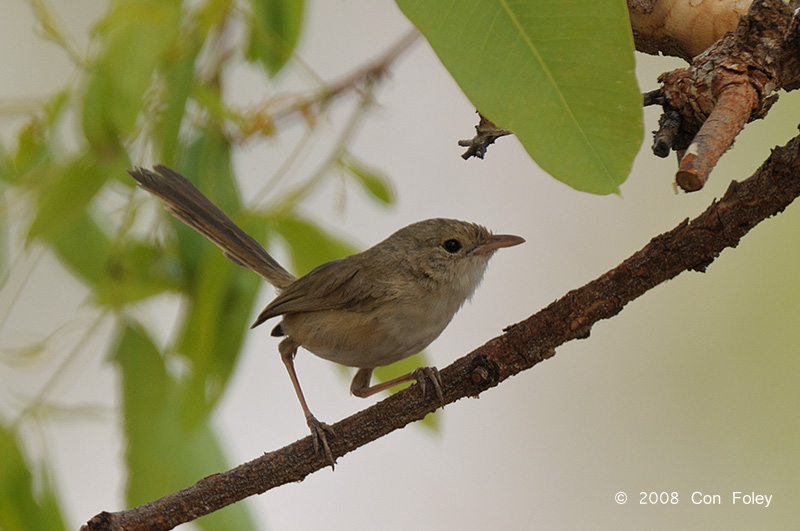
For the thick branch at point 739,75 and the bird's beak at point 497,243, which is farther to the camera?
the bird's beak at point 497,243

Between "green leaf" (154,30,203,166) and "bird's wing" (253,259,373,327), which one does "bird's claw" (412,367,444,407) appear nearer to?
"bird's wing" (253,259,373,327)

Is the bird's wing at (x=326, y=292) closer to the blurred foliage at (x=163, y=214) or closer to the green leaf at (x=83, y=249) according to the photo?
the blurred foliage at (x=163, y=214)

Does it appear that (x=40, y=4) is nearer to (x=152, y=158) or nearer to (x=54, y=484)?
(x=152, y=158)

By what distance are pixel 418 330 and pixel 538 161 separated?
0.68 meters

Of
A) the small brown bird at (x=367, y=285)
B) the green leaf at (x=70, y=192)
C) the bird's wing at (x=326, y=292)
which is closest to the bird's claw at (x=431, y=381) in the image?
the small brown bird at (x=367, y=285)

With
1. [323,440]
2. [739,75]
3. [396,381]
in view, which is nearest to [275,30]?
[396,381]

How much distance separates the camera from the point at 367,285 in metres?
1.20

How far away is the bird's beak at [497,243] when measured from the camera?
1260 millimetres

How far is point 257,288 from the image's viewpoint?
133cm

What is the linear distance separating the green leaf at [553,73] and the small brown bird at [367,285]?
0.64 m

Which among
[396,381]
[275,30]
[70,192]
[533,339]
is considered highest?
[275,30]

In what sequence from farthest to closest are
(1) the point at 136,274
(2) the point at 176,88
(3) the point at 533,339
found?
1. (1) the point at 136,274
2. (2) the point at 176,88
3. (3) the point at 533,339

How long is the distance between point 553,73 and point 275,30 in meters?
0.99

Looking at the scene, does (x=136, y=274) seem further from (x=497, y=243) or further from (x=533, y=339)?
(x=533, y=339)
